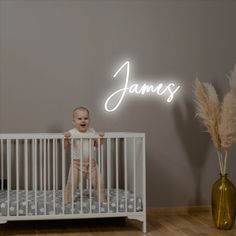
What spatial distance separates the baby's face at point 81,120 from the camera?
157 inches

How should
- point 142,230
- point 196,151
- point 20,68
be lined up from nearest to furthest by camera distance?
1. point 142,230
2. point 20,68
3. point 196,151

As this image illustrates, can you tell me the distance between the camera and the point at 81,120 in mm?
3998

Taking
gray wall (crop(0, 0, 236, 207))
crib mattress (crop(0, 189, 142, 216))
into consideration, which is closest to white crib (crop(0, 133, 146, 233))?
crib mattress (crop(0, 189, 142, 216))

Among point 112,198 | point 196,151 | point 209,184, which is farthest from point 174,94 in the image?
point 112,198

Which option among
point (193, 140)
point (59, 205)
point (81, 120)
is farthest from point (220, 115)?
point (59, 205)

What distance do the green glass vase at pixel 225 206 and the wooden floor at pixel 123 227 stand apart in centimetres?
6

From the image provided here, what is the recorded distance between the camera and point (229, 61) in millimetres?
4660

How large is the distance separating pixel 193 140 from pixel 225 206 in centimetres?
83

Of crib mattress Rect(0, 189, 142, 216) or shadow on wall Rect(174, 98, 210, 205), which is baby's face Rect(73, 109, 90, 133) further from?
shadow on wall Rect(174, 98, 210, 205)

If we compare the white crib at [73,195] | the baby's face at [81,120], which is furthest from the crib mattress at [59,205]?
the baby's face at [81,120]

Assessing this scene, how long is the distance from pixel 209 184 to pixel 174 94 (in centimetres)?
83

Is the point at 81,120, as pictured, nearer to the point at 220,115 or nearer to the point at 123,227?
the point at 123,227

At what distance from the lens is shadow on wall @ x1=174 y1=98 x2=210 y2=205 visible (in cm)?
455

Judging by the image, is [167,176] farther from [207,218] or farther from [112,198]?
[112,198]
